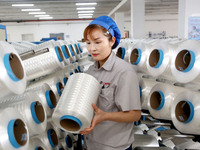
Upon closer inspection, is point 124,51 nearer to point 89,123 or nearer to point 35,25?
point 89,123

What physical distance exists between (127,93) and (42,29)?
1842cm

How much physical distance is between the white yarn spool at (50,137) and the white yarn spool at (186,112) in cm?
86

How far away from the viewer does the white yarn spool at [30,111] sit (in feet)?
3.42

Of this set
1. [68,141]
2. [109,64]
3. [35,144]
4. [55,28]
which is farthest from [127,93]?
[55,28]

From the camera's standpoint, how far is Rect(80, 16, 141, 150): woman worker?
3.30 feet

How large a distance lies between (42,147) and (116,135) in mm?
471

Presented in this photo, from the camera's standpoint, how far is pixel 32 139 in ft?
3.94

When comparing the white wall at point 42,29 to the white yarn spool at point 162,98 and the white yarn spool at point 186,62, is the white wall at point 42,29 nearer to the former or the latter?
the white yarn spool at point 162,98

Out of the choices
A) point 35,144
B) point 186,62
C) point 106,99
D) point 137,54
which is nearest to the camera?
point 106,99

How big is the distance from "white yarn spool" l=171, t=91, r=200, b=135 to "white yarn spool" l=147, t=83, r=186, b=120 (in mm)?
113

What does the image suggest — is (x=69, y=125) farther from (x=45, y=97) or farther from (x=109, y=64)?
(x=45, y=97)

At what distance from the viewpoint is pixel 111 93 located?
1.06m

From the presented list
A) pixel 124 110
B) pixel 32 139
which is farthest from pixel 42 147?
pixel 124 110

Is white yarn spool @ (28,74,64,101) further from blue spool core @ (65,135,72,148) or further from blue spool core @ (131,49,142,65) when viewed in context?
blue spool core @ (131,49,142,65)
